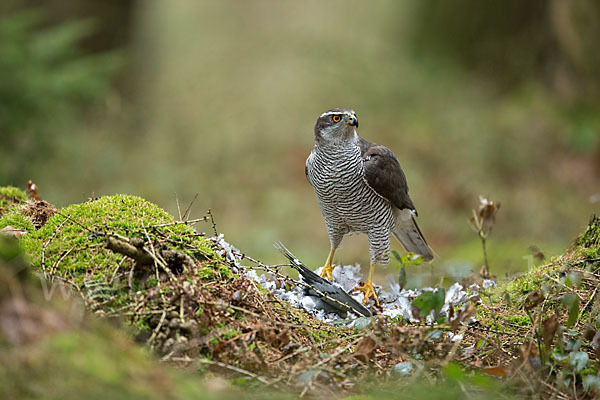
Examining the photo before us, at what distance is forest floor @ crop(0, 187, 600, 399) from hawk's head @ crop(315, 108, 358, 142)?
167 centimetres

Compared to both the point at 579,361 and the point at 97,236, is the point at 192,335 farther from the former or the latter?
the point at 579,361

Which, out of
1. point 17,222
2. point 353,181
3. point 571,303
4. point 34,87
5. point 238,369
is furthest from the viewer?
point 34,87

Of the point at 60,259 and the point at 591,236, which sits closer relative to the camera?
the point at 60,259

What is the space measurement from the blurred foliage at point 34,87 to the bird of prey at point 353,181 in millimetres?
4722

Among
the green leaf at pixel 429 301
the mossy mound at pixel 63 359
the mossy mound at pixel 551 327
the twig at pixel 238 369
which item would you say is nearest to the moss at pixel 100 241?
the twig at pixel 238 369

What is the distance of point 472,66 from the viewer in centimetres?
1310

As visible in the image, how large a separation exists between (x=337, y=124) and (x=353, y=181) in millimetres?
461

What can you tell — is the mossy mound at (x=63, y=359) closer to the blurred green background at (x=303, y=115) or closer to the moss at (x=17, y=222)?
the moss at (x=17, y=222)

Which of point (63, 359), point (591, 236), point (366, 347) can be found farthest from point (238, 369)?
point (591, 236)

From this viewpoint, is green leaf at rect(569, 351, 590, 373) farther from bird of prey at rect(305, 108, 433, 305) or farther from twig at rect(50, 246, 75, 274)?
twig at rect(50, 246, 75, 274)

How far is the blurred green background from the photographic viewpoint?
27.7ft

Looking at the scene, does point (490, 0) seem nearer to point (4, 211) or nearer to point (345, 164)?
point (345, 164)

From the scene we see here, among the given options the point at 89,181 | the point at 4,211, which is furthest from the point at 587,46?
the point at 4,211

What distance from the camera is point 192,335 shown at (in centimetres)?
240
